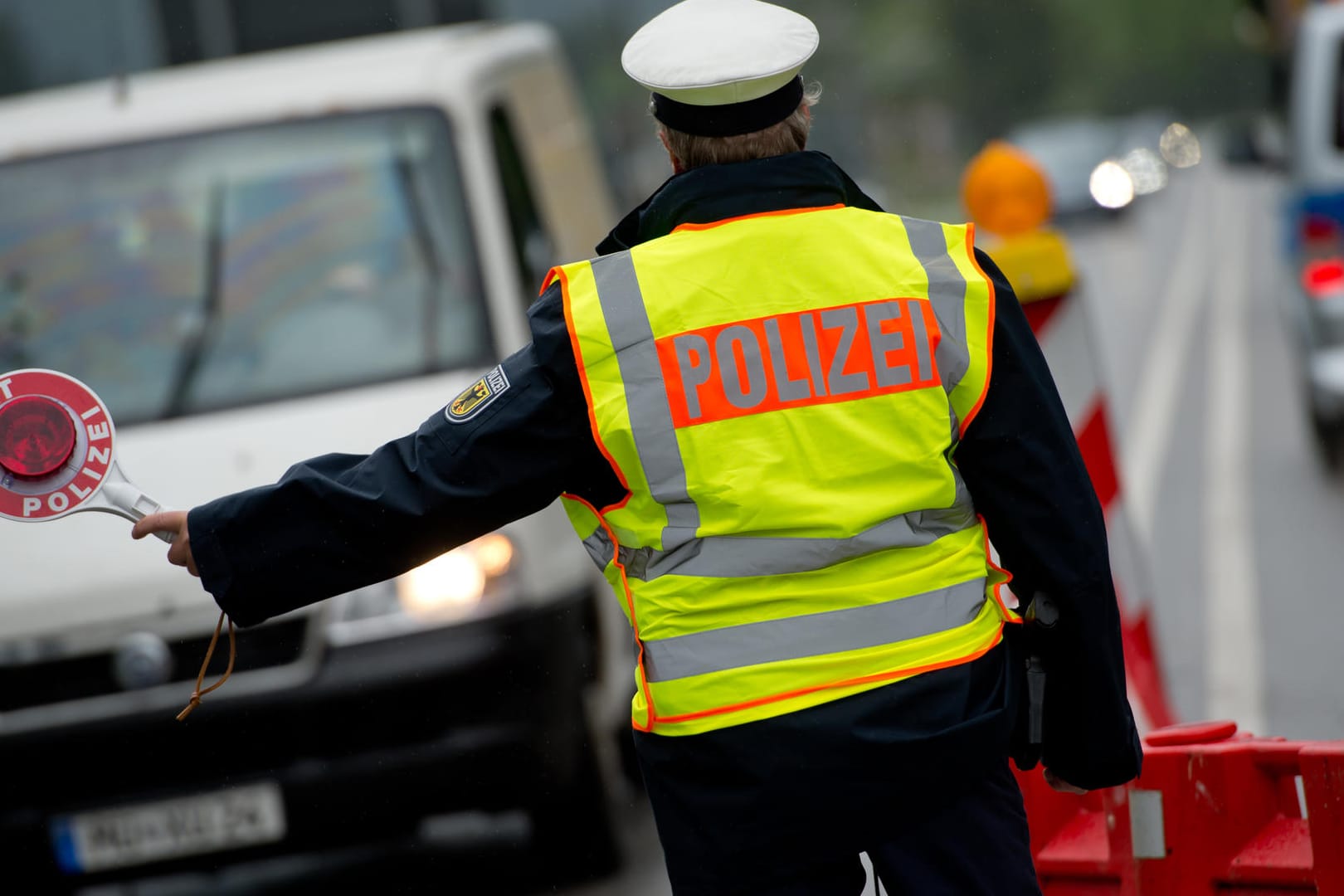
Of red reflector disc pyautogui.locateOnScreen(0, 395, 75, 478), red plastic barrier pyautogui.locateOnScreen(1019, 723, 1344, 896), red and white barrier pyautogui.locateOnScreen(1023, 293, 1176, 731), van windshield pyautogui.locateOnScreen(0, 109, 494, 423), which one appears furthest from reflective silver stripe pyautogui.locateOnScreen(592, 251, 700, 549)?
van windshield pyautogui.locateOnScreen(0, 109, 494, 423)

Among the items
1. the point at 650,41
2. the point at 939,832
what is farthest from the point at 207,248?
the point at 939,832

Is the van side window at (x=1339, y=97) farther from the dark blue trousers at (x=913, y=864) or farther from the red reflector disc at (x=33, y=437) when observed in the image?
the red reflector disc at (x=33, y=437)

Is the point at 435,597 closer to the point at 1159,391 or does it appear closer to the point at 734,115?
the point at 734,115

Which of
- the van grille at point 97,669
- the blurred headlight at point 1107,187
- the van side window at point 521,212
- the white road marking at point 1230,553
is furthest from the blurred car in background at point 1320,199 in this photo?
the blurred headlight at point 1107,187

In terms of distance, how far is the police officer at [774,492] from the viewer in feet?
7.76

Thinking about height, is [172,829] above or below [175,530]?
below

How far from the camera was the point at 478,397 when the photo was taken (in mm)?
2439

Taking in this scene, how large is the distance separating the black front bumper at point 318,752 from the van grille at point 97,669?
77 millimetres

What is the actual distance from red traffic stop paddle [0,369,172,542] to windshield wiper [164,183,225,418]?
2806 millimetres

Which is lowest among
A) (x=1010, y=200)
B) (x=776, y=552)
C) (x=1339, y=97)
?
(x=776, y=552)

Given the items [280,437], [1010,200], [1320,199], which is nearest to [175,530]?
[280,437]

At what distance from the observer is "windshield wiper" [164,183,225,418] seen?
541cm

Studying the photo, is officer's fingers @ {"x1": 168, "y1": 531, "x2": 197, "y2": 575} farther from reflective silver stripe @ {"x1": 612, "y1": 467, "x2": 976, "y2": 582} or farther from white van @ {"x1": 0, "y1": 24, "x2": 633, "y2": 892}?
white van @ {"x1": 0, "y1": 24, "x2": 633, "y2": 892}

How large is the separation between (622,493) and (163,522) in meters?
0.63
